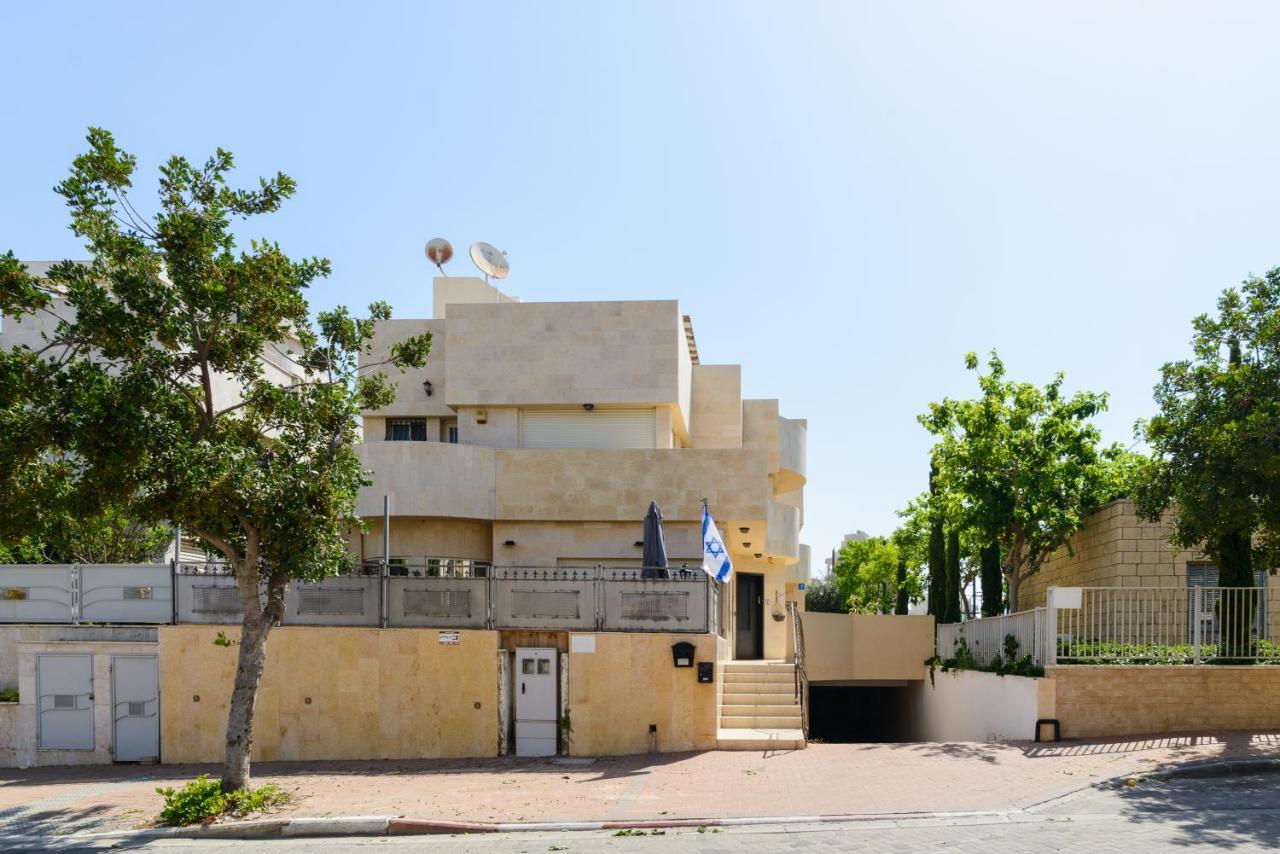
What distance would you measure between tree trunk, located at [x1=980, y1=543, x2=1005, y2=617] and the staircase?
25.7 ft

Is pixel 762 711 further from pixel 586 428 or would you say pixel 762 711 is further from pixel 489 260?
pixel 489 260

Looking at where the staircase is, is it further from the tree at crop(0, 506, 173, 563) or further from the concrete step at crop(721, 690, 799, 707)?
the tree at crop(0, 506, 173, 563)

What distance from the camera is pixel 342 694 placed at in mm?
16828

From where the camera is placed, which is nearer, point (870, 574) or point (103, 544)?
point (103, 544)

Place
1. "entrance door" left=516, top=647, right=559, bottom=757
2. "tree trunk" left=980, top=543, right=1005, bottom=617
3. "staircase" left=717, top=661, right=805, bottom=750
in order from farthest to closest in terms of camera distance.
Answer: "tree trunk" left=980, top=543, right=1005, bottom=617, "entrance door" left=516, top=647, right=559, bottom=757, "staircase" left=717, top=661, right=805, bottom=750

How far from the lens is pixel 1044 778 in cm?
1307

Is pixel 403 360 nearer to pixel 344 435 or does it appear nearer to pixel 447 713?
pixel 344 435

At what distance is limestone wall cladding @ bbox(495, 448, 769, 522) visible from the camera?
22984 mm

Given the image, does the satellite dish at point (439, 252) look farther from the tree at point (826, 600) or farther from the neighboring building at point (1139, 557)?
the tree at point (826, 600)

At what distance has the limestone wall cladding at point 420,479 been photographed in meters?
22.6

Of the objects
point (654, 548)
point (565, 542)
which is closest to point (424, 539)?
point (565, 542)

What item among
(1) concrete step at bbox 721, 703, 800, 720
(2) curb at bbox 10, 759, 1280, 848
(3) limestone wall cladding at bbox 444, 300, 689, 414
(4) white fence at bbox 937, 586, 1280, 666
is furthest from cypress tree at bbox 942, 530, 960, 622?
(2) curb at bbox 10, 759, 1280, 848

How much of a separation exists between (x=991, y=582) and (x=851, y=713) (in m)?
10.2

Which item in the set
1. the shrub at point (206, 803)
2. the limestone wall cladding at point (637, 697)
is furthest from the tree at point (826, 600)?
the shrub at point (206, 803)
